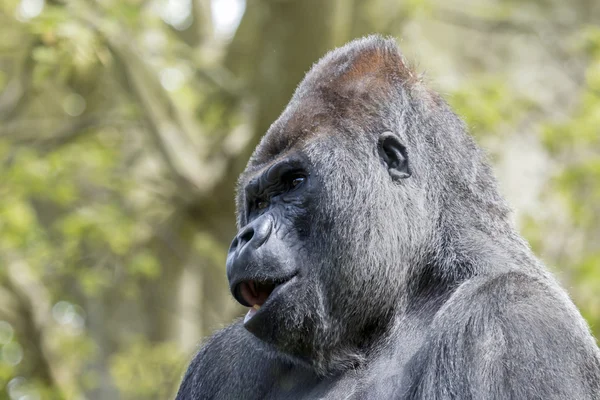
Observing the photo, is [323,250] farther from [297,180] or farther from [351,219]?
[297,180]

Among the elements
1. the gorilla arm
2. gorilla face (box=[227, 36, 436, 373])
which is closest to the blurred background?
gorilla face (box=[227, 36, 436, 373])

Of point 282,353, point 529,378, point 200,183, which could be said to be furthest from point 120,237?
point 529,378

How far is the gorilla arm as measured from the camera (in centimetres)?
313

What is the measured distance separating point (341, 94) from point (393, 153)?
0.37 meters

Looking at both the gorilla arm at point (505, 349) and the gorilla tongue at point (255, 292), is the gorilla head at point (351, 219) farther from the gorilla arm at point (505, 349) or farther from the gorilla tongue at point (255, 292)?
the gorilla arm at point (505, 349)

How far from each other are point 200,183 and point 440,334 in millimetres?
7366

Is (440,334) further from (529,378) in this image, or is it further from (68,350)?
(68,350)

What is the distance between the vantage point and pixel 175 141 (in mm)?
10164

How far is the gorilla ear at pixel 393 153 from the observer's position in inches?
151

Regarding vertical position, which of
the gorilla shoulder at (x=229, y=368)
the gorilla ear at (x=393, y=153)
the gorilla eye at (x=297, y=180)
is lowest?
the gorilla shoulder at (x=229, y=368)

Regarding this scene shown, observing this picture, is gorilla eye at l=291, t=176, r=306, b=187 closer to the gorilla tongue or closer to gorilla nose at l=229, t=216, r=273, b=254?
gorilla nose at l=229, t=216, r=273, b=254

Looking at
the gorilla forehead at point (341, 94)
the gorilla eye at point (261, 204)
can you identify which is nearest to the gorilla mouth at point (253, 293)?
the gorilla eye at point (261, 204)

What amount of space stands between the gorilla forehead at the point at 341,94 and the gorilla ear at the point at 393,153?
4.0 inches

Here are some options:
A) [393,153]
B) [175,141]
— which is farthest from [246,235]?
[175,141]
